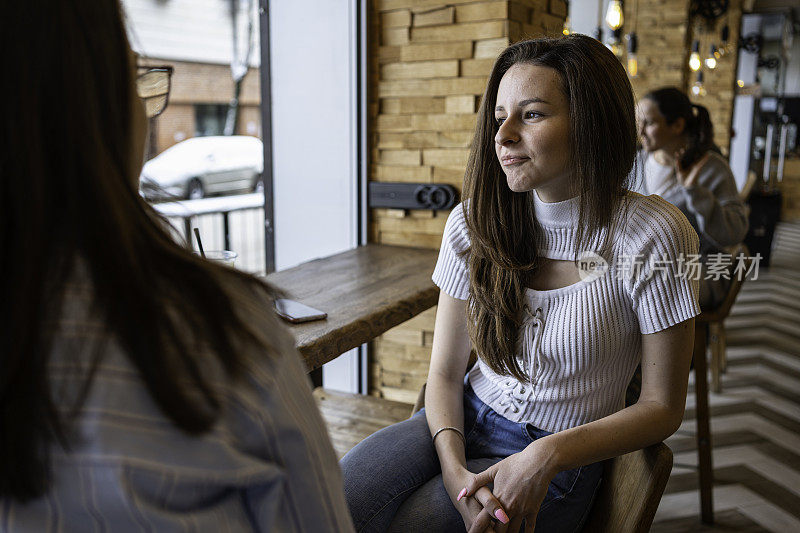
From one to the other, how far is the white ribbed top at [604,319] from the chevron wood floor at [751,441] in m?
1.32

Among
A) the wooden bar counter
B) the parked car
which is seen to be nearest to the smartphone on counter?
the wooden bar counter

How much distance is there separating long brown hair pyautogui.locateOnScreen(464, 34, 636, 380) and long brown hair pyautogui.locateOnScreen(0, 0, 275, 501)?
2.83ft

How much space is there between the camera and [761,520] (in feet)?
7.83

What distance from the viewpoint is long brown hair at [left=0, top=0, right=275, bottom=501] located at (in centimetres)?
53

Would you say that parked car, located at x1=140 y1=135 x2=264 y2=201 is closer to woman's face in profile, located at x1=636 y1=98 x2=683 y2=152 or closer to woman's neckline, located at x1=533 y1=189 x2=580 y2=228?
woman's face in profile, located at x1=636 y1=98 x2=683 y2=152

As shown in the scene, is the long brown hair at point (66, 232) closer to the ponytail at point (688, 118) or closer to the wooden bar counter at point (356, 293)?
the wooden bar counter at point (356, 293)

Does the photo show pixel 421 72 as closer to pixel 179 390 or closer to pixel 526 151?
pixel 526 151

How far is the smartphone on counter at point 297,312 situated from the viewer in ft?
5.14

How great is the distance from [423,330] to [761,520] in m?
1.37

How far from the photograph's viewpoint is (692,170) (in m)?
3.12

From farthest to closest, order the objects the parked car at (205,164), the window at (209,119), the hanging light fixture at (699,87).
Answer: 1. the window at (209,119)
2. the hanging light fixture at (699,87)
3. the parked car at (205,164)

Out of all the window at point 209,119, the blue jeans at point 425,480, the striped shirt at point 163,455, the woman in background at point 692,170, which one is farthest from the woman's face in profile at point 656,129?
the window at point 209,119

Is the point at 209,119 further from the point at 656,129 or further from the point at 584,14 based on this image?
the point at 656,129

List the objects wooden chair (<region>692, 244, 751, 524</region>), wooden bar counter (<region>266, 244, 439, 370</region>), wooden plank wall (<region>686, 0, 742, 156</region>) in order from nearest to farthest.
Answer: wooden bar counter (<region>266, 244, 439, 370</region>)
wooden chair (<region>692, 244, 751, 524</region>)
wooden plank wall (<region>686, 0, 742, 156</region>)
